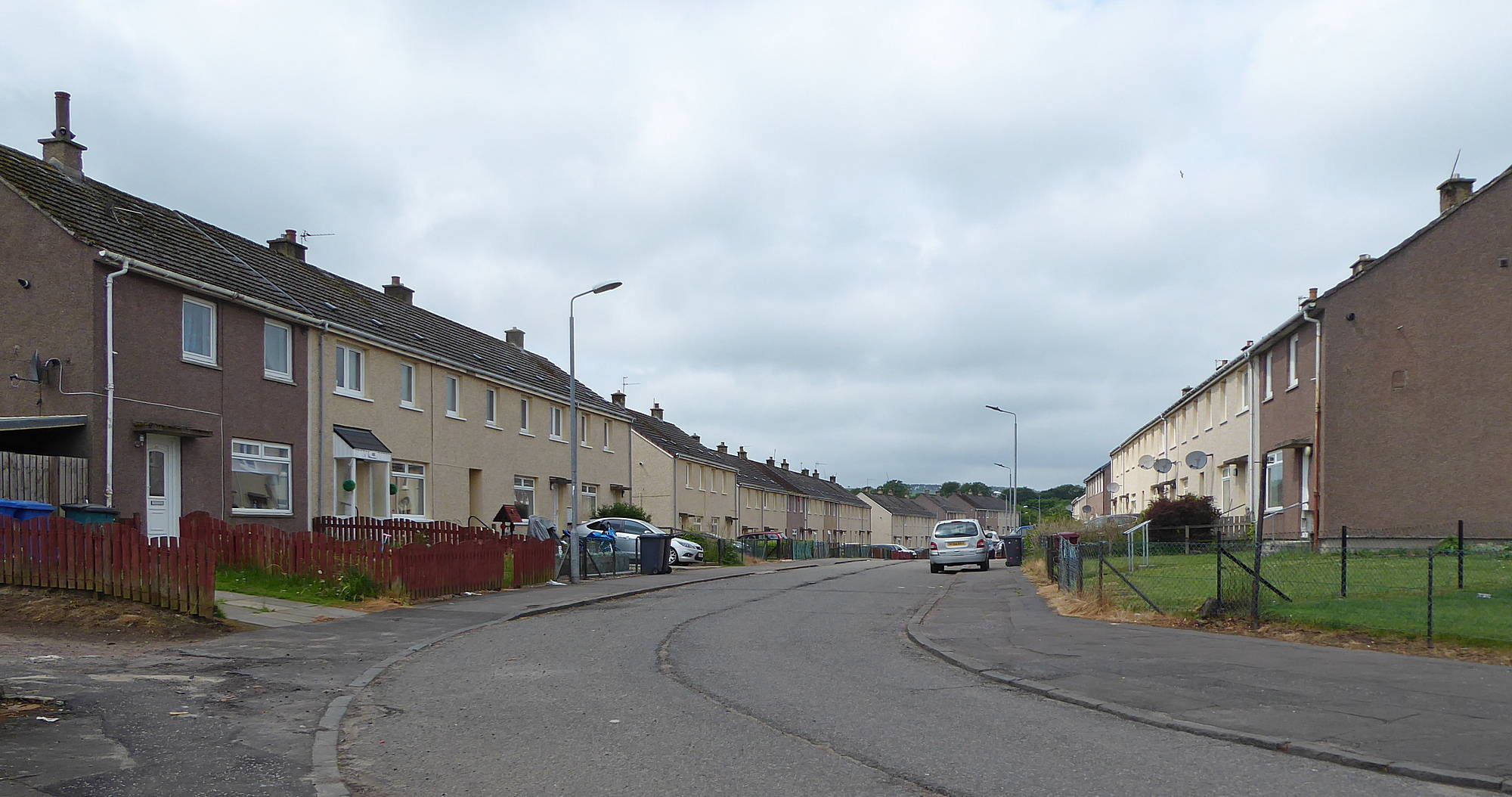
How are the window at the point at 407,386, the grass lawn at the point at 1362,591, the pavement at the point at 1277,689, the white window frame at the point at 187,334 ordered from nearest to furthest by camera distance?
1. the pavement at the point at 1277,689
2. the grass lawn at the point at 1362,591
3. the white window frame at the point at 187,334
4. the window at the point at 407,386

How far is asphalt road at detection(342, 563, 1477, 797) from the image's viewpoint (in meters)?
6.69

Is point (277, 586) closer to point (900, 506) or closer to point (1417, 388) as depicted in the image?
point (1417, 388)

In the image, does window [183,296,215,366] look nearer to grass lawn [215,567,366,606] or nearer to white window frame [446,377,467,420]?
grass lawn [215,567,366,606]

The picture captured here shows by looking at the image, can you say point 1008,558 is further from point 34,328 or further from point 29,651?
point 29,651

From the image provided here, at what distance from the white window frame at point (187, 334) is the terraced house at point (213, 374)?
4 centimetres

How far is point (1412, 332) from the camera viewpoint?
26297 mm

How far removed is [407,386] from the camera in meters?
29.6

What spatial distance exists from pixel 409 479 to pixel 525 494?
7.68 metres

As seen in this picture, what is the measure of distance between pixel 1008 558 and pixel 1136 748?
107 ft

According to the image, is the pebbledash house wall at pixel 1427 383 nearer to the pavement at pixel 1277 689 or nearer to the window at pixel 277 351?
the pavement at pixel 1277 689

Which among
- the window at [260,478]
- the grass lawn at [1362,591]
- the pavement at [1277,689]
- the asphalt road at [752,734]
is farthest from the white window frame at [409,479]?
the pavement at [1277,689]

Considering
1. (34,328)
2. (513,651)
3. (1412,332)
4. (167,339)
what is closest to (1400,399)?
(1412,332)

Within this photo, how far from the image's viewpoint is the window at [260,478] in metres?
22.2

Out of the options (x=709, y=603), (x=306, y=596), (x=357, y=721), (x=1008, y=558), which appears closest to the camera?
(x=357, y=721)
